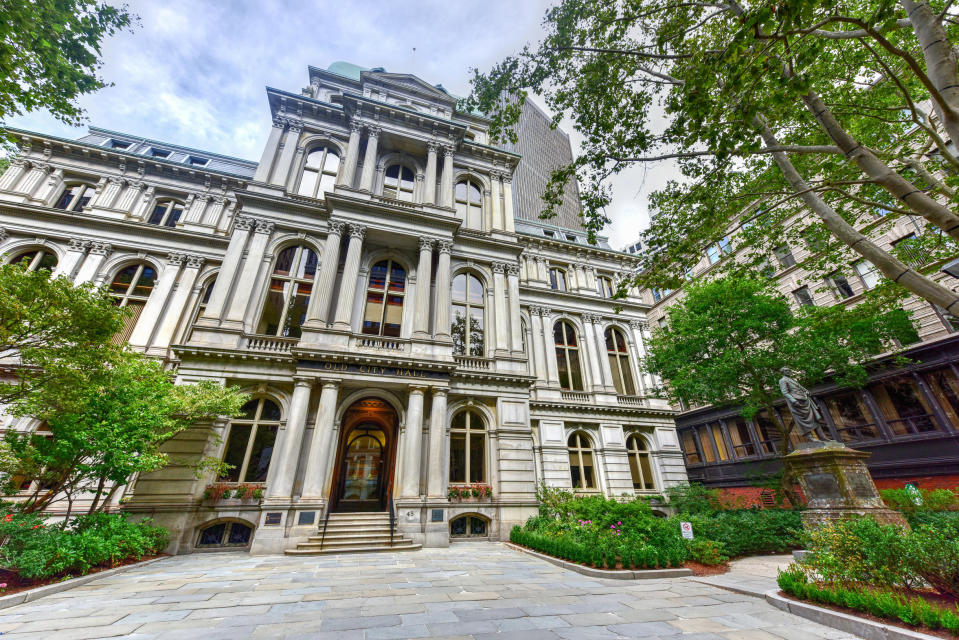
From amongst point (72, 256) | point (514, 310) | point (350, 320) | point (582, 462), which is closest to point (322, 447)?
point (350, 320)

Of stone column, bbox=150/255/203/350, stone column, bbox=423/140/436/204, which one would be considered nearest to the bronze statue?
stone column, bbox=423/140/436/204

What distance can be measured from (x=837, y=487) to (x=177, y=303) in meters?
24.9

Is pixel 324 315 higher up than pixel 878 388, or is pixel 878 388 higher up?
pixel 324 315

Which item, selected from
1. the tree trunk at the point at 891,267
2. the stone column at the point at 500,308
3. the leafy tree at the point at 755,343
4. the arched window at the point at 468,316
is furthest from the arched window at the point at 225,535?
the leafy tree at the point at 755,343

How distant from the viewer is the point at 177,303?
17.1m

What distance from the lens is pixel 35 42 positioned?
25.5ft

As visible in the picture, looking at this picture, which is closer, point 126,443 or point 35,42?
point 35,42

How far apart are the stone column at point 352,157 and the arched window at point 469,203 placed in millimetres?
5856

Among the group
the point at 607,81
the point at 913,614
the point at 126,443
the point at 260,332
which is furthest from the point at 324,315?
the point at 913,614

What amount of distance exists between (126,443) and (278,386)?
5168mm

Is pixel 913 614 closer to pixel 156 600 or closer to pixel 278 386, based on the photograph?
pixel 156 600

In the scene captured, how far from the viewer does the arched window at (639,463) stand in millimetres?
19734

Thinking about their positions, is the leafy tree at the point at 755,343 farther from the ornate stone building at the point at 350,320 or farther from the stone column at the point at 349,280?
the stone column at the point at 349,280

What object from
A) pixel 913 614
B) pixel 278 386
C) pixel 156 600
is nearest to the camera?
pixel 913 614
